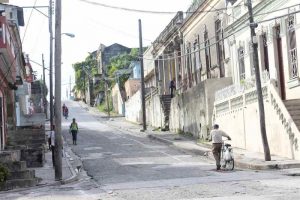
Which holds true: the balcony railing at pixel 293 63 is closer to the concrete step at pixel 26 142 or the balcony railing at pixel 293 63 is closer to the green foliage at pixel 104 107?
the concrete step at pixel 26 142

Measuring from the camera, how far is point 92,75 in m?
99.7

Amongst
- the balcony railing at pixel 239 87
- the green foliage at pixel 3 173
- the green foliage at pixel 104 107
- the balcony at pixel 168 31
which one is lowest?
the green foliage at pixel 3 173

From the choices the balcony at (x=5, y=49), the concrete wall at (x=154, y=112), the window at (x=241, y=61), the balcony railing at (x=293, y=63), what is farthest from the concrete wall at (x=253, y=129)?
the concrete wall at (x=154, y=112)

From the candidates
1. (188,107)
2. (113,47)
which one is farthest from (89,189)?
(113,47)

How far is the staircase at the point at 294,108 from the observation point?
72.4ft

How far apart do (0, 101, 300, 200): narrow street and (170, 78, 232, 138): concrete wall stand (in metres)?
4.45

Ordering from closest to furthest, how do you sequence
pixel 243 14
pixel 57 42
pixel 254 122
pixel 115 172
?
pixel 57 42 < pixel 115 172 < pixel 254 122 < pixel 243 14

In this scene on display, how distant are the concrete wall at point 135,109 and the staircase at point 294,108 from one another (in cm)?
3138

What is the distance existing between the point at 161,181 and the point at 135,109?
40376mm

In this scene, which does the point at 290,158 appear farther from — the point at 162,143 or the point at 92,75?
the point at 92,75

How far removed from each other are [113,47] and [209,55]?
206 feet

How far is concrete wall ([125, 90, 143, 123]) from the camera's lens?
180ft

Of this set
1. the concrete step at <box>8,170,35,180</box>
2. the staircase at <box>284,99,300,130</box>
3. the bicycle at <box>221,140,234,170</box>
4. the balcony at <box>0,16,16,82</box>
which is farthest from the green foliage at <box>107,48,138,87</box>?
the concrete step at <box>8,170,35,180</box>

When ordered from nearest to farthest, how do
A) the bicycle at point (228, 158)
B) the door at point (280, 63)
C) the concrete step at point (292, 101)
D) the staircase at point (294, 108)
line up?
the bicycle at point (228, 158)
the staircase at point (294, 108)
the concrete step at point (292, 101)
the door at point (280, 63)
